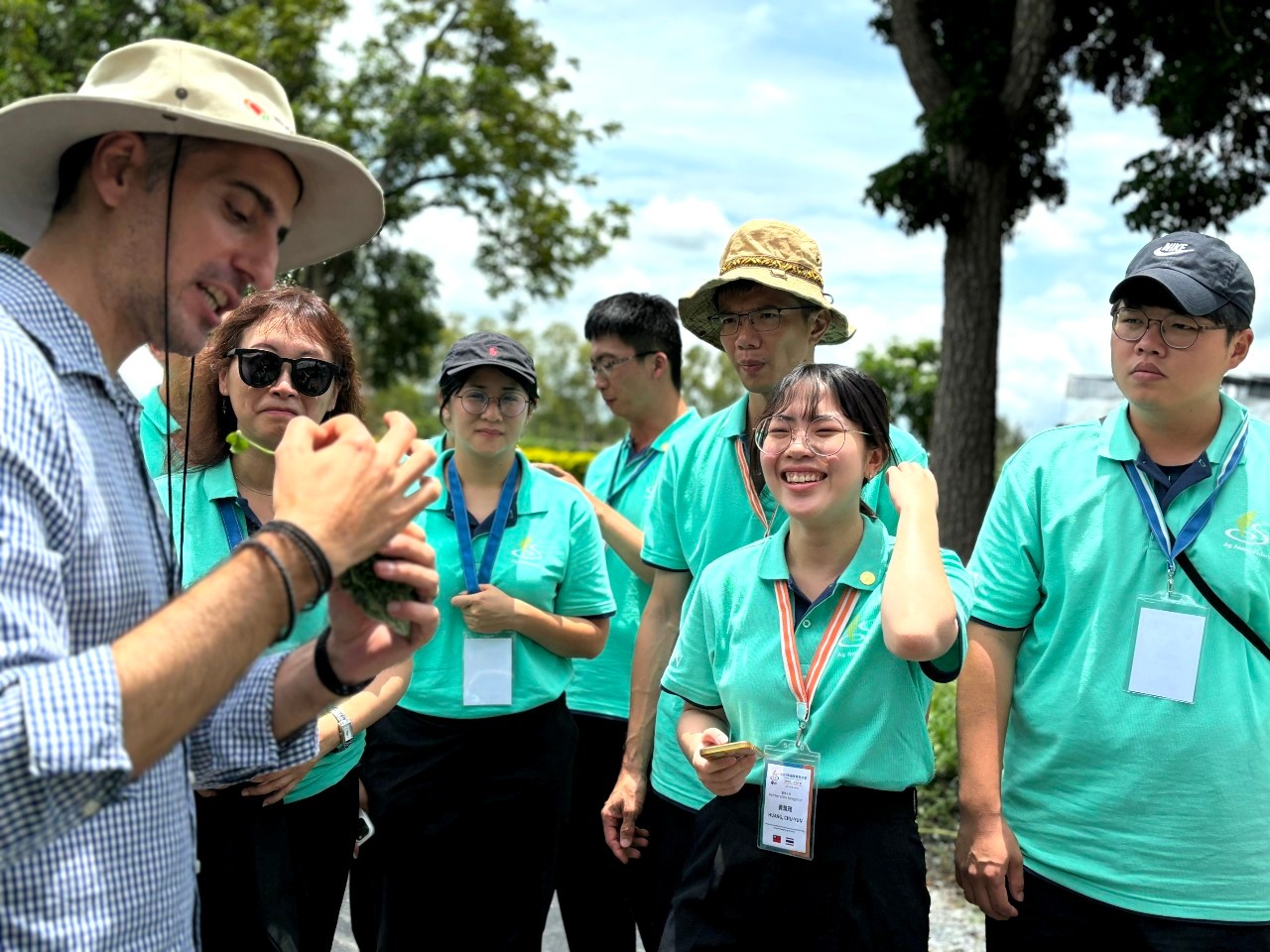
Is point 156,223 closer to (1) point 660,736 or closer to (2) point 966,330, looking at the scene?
(1) point 660,736

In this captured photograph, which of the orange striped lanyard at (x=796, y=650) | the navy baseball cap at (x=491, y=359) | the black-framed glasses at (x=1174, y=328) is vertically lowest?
the orange striped lanyard at (x=796, y=650)

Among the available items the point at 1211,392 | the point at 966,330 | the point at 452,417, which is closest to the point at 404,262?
the point at 966,330

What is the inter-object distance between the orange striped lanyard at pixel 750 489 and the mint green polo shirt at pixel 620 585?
0.62 meters

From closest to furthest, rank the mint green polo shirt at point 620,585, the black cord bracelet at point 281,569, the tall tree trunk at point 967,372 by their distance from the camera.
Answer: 1. the black cord bracelet at point 281,569
2. the mint green polo shirt at point 620,585
3. the tall tree trunk at point 967,372

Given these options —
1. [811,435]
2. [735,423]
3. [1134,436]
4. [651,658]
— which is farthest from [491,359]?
[1134,436]

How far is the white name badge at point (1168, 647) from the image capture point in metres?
2.54

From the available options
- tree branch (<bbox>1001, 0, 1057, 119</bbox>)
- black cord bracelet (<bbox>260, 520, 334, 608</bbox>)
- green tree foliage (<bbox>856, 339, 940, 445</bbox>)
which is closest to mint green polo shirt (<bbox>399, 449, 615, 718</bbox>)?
black cord bracelet (<bbox>260, 520, 334, 608</bbox>)

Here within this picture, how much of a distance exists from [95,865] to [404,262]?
25.3 metres

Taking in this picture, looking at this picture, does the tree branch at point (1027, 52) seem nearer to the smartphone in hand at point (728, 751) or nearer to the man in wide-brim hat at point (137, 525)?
the smartphone in hand at point (728, 751)

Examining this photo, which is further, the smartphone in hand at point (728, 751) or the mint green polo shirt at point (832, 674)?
the mint green polo shirt at point (832, 674)

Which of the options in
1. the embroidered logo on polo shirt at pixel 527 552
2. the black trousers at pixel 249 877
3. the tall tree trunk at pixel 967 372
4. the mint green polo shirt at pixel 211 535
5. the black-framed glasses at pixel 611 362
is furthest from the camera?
the tall tree trunk at pixel 967 372

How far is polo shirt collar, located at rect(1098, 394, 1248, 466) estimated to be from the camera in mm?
2643

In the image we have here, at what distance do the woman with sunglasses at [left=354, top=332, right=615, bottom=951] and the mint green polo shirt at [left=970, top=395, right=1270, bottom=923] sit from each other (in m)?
1.46

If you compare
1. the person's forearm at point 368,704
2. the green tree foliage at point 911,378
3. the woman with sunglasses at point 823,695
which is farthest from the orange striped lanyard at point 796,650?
the green tree foliage at point 911,378
